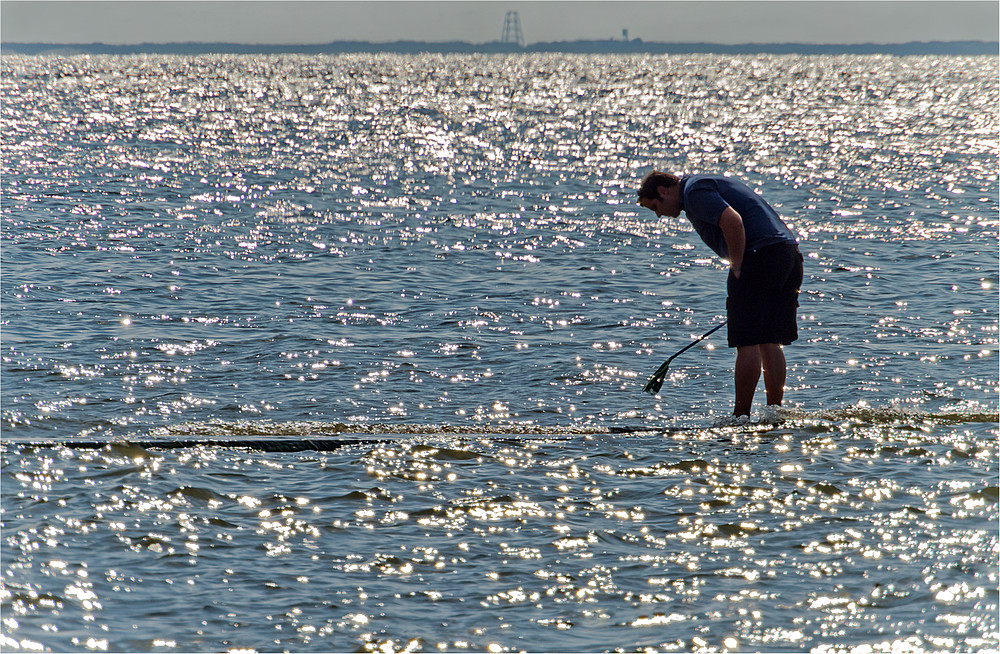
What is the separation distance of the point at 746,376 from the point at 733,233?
962 millimetres

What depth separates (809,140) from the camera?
37750 millimetres

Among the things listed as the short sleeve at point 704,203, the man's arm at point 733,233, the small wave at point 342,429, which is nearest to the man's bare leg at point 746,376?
the man's arm at point 733,233

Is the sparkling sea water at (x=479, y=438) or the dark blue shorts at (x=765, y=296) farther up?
the dark blue shorts at (x=765, y=296)

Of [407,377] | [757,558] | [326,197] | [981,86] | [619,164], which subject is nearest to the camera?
[757,558]

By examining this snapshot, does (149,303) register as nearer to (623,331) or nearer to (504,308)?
(504,308)

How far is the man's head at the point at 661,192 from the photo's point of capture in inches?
257

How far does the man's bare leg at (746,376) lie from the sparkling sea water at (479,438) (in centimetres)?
17

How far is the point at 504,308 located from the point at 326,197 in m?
10.9

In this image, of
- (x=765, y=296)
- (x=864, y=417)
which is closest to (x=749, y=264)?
(x=765, y=296)

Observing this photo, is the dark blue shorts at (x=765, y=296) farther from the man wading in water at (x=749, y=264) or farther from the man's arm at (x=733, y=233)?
the man's arm at (x=733, y=233)

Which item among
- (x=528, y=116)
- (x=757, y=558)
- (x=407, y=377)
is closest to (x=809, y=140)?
(x=528, y=116)

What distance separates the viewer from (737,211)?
660 cm

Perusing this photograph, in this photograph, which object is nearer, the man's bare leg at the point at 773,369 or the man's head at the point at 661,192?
the man's head at the point at 661,192

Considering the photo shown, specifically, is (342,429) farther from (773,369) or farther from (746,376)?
(773,369)
